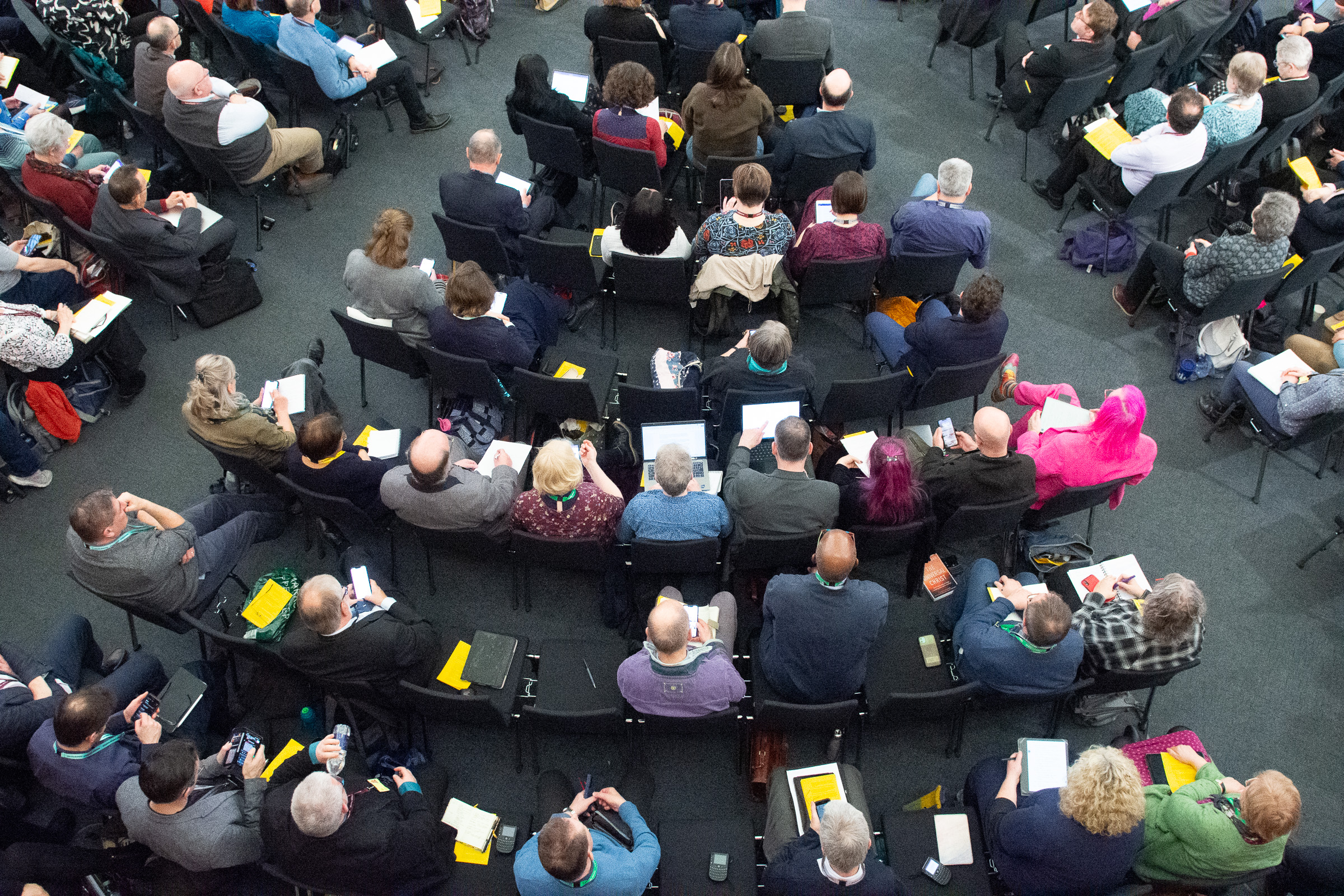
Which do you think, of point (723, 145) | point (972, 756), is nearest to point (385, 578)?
point (972, 756)

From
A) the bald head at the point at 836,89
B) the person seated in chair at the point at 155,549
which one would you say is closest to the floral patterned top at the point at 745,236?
the bald head at the point at 836,89

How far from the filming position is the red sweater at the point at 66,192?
19.8ft

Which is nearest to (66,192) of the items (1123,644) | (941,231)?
(941,231)

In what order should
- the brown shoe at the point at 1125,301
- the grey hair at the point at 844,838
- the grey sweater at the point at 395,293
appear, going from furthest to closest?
the brown shoe at the point at 1125,301 → the grey sweater at the point at 395,293 → the grey hair at the point at 844,838

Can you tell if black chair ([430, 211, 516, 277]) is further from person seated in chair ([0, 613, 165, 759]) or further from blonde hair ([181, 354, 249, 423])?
person seated in chair ([0, 613, 165, 759])

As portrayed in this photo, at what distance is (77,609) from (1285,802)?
5933 millimetres

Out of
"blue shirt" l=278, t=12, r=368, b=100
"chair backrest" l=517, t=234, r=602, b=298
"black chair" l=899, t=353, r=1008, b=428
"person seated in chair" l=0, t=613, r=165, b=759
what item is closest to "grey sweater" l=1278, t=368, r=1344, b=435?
"black chair" l=899, t=353, r=1008, b=428

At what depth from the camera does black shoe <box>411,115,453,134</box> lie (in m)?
7.88

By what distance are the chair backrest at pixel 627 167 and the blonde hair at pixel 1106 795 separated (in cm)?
451

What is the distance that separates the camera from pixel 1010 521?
16.0 ft

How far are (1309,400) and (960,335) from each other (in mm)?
2007

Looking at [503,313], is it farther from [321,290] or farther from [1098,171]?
[1098,171]

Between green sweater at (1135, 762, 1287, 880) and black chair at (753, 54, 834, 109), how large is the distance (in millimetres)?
5205

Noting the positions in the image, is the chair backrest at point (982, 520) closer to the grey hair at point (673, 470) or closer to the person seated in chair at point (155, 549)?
the grey hair at point (673, 470)
